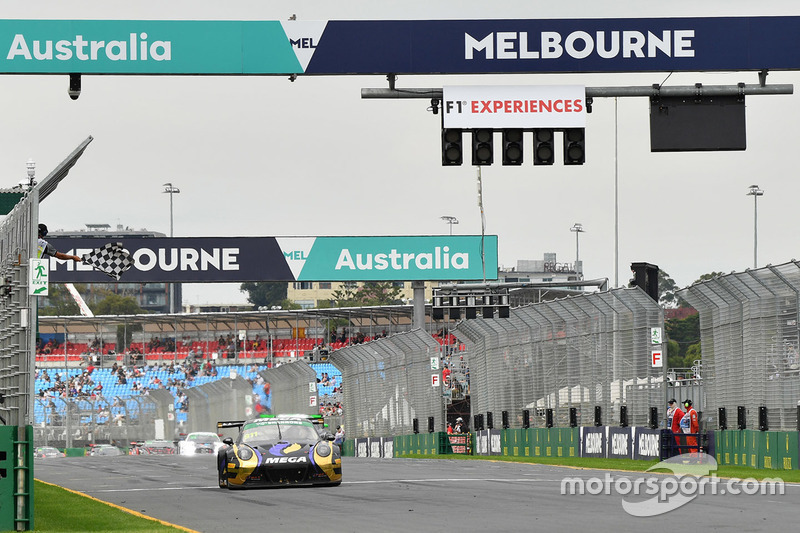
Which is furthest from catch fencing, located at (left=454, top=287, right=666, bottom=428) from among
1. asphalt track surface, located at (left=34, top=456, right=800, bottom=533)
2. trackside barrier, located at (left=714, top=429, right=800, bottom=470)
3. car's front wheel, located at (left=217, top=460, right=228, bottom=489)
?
car's front wheel, located at (left=217, top=460, right=228, bottom=489)

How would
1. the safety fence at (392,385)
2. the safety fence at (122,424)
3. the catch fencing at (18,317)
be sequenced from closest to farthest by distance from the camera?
the catch fencing at (18,317), the safety fence at (392,385), the safety fence at (122,424)

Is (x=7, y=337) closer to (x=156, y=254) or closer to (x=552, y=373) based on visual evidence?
(x=552, y=373)

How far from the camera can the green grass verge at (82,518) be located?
39.1ft

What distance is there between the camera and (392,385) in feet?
138

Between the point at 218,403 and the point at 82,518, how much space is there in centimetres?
4012

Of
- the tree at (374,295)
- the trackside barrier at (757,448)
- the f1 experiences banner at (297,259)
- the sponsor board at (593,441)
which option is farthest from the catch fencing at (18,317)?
the tree at (374,295)

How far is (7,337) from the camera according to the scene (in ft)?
42.2

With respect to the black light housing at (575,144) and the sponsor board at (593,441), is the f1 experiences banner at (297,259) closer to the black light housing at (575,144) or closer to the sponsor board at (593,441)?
the sponsor board at (593,441)

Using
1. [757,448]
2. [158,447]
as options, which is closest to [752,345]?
[757,448]

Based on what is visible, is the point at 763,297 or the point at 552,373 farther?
→ the point at 552,373

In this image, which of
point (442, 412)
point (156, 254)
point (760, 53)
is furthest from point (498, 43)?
point (156, 254)

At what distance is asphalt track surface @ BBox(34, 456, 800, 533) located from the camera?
37.6 ft

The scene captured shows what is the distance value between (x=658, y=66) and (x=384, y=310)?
5213 cm
